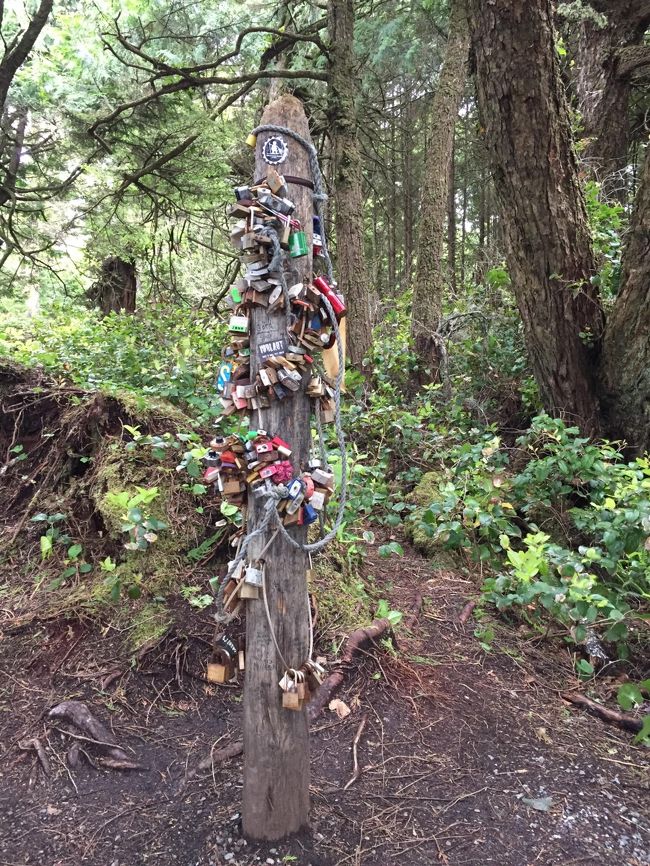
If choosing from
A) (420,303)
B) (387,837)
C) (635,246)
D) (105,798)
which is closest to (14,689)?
(105,798)

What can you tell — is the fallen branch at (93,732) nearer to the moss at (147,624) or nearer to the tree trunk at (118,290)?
the moss at (147,624)

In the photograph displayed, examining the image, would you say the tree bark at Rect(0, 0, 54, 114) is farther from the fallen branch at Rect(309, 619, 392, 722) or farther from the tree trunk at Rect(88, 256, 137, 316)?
the fallen branch at Rect(309, 619, 392, 722)

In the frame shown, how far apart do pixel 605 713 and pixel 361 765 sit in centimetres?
135

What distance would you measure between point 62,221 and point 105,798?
290 inches

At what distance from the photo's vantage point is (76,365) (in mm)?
5109

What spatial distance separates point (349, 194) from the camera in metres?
6.69

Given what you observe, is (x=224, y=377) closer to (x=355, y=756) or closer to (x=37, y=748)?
(x=355, y=756)

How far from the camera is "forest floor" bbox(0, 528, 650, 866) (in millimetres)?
2021

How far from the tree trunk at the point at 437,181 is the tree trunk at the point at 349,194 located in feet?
2.22

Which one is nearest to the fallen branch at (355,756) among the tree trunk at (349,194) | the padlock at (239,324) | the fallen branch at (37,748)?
the fallen branch at (37,748)

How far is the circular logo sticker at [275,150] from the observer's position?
5.80ft

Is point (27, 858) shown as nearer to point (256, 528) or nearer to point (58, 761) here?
point (58, 761)

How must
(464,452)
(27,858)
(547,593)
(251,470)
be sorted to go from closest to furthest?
(251,470) → (27,858) → (547,593) → (464,452)

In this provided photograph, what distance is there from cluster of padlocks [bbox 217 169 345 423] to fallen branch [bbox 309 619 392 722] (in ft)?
5.41
